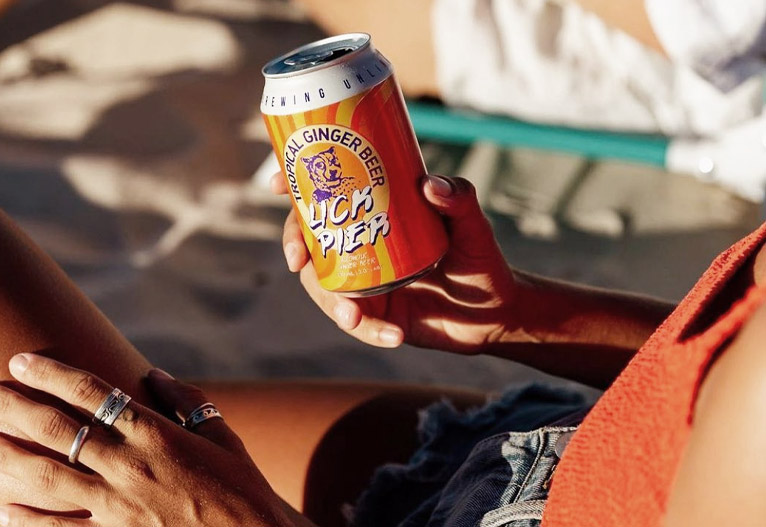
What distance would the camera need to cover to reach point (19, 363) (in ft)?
2.62

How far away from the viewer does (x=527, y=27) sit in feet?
6.08

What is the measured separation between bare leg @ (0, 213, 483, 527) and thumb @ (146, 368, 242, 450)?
0.05 feet

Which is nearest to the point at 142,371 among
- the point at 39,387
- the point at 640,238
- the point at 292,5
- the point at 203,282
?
the point at 39,387

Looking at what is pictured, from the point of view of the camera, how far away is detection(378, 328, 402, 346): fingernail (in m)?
0.97

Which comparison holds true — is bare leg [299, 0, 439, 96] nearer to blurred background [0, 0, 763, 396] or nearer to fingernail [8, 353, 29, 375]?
blurred background [0, 0, 763, 396]

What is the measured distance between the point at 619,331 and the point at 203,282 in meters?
0.97

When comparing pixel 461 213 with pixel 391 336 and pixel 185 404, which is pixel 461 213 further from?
pixel 185 404

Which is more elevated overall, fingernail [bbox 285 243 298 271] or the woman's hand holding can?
fingernail [bbox 285 243 298 271]

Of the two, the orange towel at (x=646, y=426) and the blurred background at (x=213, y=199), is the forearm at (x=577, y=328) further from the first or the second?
the blurred background at (x=213, y=199)

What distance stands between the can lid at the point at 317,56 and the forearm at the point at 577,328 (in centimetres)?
33

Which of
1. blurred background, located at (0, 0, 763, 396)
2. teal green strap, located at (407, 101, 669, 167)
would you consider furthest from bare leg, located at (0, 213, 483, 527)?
teal green strap, located at (407, 101, 669, 167)

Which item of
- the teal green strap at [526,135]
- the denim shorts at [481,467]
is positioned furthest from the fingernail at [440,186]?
the teal green strap at [526,135]

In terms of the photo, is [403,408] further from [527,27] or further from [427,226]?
[527,27]

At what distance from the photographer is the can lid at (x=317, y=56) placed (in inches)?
32.1
